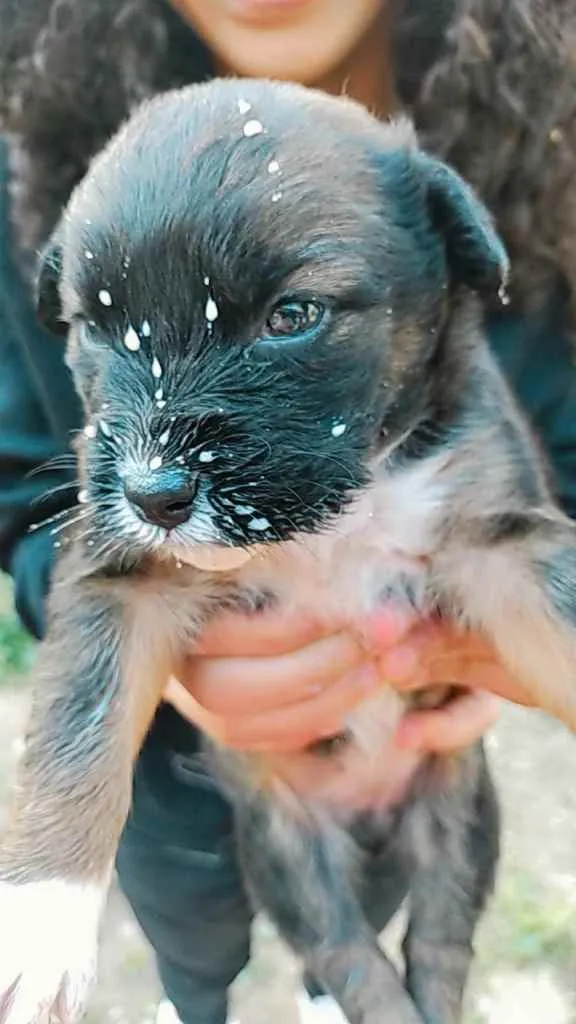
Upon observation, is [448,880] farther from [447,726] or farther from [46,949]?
[46,949]

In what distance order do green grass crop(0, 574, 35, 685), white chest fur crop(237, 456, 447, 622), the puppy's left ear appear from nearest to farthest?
the puppy's left ear, white chest fur crop(237, 456, 447, 622), green grass crop(0, 574, 35, 685)

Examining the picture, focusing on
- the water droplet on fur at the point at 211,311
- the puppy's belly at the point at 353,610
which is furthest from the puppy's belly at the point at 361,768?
the water droplet on fur at the point at 211,311

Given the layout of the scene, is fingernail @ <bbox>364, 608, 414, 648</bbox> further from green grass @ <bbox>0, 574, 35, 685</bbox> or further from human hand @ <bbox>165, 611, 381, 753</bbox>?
green grass @ <bbox>0, 574, 35, 685</bbox>

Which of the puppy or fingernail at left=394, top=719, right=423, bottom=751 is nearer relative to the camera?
the puppy

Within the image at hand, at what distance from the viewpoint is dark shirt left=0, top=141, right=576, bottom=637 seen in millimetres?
1552

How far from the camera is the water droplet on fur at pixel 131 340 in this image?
0.91 metres

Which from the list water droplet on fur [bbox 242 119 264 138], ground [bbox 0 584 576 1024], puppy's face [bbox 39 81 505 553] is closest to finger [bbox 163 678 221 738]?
puppy's face [bbox 39 81 505 553]

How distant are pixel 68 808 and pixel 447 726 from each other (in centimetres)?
43

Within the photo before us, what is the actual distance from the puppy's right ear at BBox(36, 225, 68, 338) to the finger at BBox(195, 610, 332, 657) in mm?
339

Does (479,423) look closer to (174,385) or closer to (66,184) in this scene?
(174,385)

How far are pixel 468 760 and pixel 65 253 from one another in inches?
30.3

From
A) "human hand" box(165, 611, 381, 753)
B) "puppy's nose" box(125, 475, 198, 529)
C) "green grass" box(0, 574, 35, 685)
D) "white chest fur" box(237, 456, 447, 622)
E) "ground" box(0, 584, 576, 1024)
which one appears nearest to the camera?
"puppy's nose" box(125, 475, 198, 529)

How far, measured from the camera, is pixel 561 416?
1.63 m

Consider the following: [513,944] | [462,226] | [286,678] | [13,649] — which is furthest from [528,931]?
[462,226]
